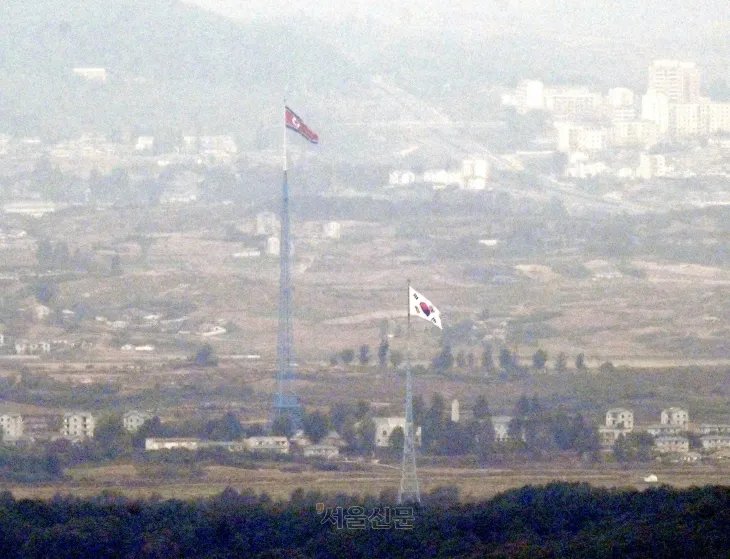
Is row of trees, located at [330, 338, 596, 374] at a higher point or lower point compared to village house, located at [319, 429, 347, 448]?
higher

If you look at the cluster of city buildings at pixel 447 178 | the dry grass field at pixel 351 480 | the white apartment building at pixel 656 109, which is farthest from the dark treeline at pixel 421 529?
the white apartment building at pixel 656 109

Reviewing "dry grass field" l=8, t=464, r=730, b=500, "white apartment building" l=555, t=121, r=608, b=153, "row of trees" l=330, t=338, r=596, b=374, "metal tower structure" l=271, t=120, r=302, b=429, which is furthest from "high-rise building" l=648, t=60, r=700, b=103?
"dry grass field" l=8, t=464, r=730, b=500

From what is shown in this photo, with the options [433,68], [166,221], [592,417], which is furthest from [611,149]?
[592,417]

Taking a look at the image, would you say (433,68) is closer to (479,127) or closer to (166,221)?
(479,127)

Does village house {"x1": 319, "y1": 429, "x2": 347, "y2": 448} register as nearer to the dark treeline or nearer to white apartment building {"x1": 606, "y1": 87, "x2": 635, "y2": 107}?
the dark treeline

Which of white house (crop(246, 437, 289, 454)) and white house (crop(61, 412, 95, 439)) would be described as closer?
white house (crop(246, 437, 289, 454))

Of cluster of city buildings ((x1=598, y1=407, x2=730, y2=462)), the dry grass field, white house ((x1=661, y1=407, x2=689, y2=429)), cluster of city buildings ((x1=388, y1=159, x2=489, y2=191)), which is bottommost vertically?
the dry grass field
